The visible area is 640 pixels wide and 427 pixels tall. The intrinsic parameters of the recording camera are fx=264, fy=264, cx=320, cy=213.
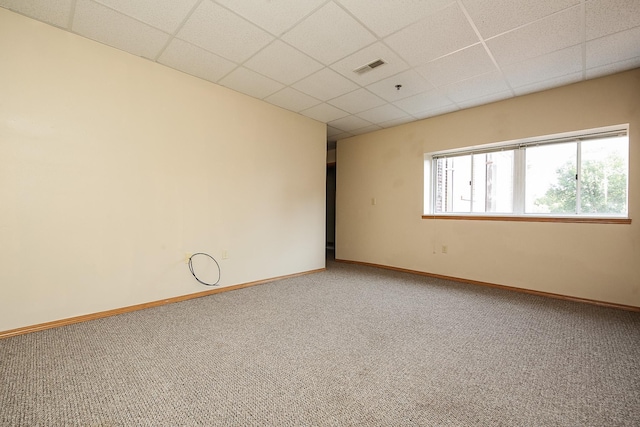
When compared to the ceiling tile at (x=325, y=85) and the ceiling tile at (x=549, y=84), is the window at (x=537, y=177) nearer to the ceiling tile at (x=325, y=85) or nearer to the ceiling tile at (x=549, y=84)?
the ceiling tile at (x=549, y=84)

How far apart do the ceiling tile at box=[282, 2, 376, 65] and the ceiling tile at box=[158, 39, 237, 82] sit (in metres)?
0.86

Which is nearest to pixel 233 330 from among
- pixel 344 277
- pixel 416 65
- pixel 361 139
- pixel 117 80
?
pixel 344 277

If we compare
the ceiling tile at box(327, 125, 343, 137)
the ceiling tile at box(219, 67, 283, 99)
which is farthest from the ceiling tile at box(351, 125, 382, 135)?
the ceiling tile at box(219, 67, 283, 99)

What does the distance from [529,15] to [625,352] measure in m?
2.62

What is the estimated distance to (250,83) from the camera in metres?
3.26

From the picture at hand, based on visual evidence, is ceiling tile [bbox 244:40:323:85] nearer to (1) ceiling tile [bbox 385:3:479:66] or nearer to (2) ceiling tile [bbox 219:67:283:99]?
(2) ceiling tile [bbox 219:67:283:99]

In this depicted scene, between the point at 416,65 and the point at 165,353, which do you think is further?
the point at 416,65

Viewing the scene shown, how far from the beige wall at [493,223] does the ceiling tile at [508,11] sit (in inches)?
64.7

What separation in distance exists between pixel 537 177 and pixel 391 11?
2.98 meters

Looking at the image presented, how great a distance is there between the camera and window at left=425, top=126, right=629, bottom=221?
3.05 meters

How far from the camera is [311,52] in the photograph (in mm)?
2596

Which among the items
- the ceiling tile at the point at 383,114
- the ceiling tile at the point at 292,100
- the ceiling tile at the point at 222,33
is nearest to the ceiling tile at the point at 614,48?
the ceiling tile at the point at 383,114

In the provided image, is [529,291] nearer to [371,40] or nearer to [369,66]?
[369,66]

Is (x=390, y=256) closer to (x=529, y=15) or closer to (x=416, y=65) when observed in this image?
(x=416, y=65)
